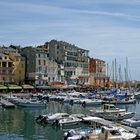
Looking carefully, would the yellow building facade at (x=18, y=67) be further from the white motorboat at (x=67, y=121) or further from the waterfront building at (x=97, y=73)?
the white motorboat at (x=67, y=121)

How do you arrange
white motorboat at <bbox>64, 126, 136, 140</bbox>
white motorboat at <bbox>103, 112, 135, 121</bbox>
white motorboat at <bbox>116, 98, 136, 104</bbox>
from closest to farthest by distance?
white motorboat at <bbox>64, 126, 136, 140</bbox> < white motorboat at <bbox>103, 112, 135, 121</bbox> < white motorboat at <bbox>116, 98, 136, 104</bbox>

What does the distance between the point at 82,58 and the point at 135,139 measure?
8743cm

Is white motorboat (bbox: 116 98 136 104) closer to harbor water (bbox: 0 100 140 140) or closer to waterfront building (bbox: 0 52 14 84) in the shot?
harbor water (bbox: 0 100 140 140)

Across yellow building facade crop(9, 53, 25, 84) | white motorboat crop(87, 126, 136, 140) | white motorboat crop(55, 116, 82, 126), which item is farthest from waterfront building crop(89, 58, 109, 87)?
white motorboat crop(87, 126, 136, 140)

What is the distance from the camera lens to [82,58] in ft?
402

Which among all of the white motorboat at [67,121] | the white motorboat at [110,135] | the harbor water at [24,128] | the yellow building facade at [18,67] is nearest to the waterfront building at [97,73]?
the yellow building facade at [18,67]

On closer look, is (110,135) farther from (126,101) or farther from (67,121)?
(126,101)

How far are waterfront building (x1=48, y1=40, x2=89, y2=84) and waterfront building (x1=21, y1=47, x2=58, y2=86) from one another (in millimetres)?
6397

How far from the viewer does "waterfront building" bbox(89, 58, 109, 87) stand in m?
129

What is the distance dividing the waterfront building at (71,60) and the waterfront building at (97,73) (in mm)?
4544

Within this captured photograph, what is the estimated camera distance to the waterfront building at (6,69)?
9644 centimetres

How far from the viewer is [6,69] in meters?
97.9

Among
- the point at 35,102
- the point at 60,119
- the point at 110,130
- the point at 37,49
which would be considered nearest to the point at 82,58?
the point at 37,49

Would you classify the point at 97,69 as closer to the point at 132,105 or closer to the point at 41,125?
the point at 132,105
